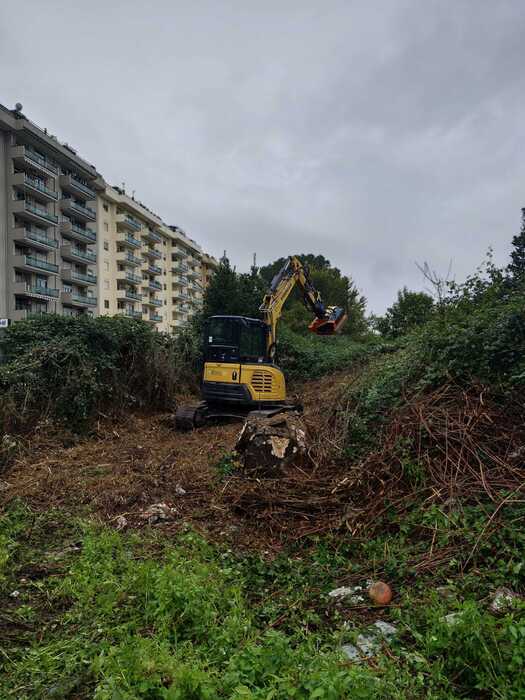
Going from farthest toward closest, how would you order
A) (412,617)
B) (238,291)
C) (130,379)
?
(238,291) → (130,379) → (412,617)

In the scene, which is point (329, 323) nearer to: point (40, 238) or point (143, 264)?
point (40, 238)

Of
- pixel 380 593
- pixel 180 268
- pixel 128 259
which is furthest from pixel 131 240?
pixel 380 593

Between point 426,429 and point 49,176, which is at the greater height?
point 49,176

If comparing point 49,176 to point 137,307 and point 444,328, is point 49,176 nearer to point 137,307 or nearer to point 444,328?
point 137,307

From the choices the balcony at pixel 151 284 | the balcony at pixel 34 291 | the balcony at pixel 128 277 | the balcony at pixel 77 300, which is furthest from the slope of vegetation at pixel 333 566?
the balcony at pixel 151 284

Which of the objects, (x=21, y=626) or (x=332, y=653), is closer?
(x=332, y=653)

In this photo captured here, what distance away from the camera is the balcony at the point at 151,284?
4825cm

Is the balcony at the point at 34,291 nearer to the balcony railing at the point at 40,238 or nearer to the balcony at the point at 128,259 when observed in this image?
the balcony railing at the point at 40,238

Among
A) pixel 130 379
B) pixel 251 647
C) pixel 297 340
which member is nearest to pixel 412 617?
pixel 251 647

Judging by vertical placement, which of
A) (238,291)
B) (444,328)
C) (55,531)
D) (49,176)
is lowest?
(55,531)

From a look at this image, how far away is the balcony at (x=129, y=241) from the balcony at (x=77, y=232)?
3674 mm

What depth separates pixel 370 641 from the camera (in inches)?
108

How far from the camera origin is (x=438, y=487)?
14.8 feet

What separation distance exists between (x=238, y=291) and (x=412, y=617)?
72.5 feet
